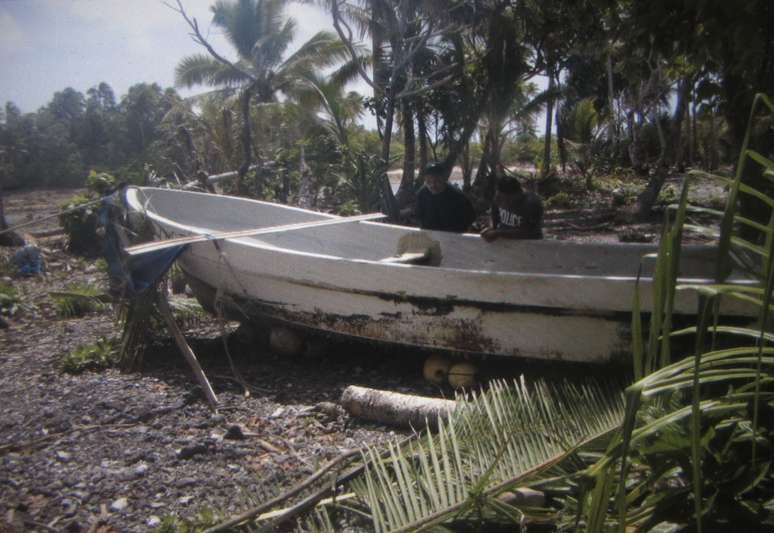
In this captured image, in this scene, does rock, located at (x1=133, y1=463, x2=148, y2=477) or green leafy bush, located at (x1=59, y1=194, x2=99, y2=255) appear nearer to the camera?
rock, located at (x1=133, y1=463, x2=148, y2=477)

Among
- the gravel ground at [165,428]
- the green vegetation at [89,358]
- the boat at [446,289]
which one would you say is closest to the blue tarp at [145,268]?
the boat at [446,289]

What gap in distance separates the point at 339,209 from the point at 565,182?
764 centimetres

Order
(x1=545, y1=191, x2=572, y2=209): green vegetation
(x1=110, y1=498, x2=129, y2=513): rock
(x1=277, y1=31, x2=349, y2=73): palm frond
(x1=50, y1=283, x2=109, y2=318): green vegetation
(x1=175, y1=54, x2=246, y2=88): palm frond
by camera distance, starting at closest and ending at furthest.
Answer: (x1=110, y1=498, x2=129, y2=513): rock < (x1=50, y1=283, x2=109, y2=318): green vegetation < (x1=545, y1=191, x2=572, y2=209): green vegetation < (x1=277, y1=31, x2=349, y2=73): palm frond < (x1=175, y1=54, x2=246, y2=88): palm frond

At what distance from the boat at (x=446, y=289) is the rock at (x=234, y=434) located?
4.51 feet

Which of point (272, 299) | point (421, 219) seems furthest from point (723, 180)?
point (421, 219)

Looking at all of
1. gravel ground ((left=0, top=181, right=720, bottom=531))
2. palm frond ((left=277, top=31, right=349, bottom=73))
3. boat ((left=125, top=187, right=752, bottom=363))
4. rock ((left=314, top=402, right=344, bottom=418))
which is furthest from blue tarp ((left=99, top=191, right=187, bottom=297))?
palm frond ((left=277, top=31, right=349, bottom=73))

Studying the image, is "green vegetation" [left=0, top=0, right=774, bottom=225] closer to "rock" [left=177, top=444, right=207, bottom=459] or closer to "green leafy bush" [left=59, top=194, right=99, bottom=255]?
"green leafy bush" [left=59, top=194, right=99, bottom=255]

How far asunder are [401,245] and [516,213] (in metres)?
1.05

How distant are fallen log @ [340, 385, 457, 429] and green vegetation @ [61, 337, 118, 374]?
7.18ft

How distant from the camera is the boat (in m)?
4.03

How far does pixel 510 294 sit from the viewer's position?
13.7 feet

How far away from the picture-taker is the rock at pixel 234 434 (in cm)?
375

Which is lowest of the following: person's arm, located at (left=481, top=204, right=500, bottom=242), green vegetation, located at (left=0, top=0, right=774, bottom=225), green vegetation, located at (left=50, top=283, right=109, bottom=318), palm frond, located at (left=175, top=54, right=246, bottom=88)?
green vegetation, located at (left=50, top=283, right=109, bottom=318)

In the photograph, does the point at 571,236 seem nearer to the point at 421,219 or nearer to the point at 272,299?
the point at 421,219
